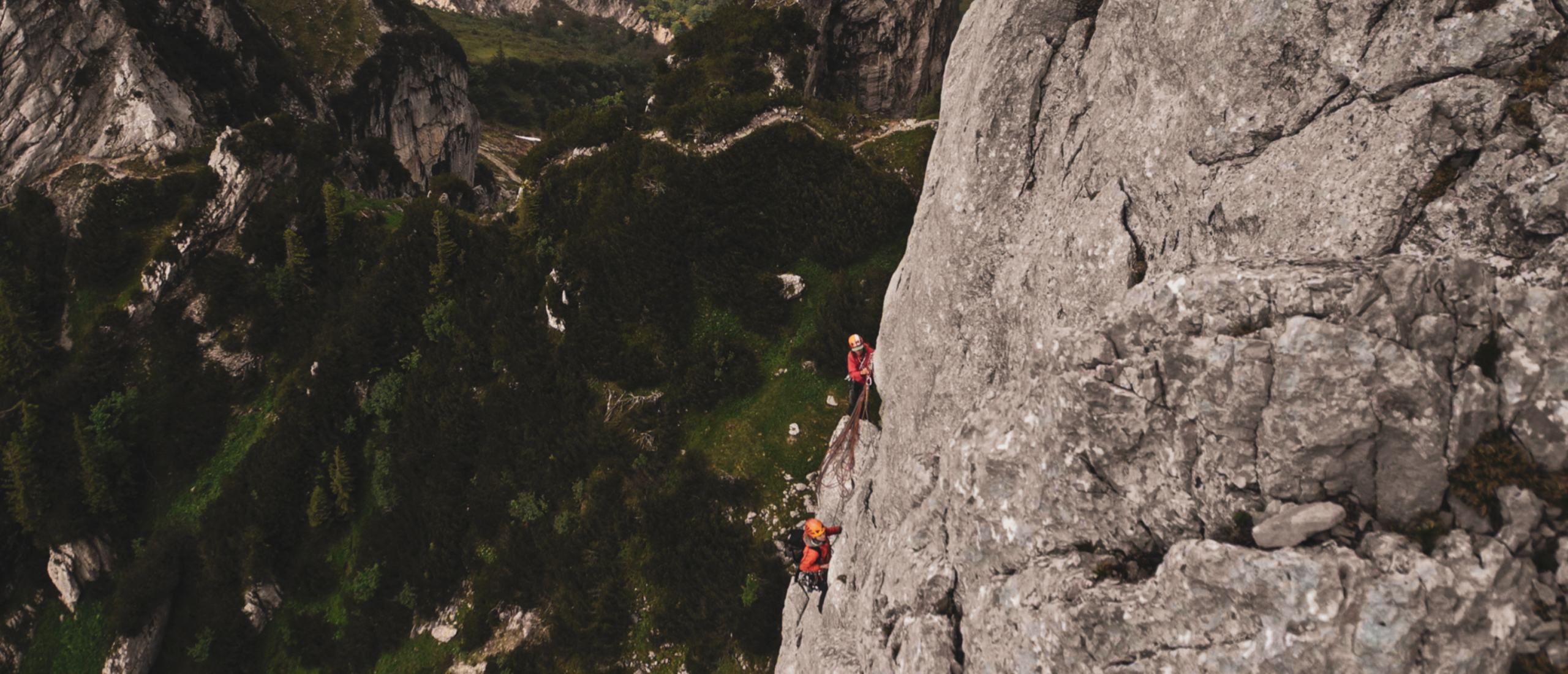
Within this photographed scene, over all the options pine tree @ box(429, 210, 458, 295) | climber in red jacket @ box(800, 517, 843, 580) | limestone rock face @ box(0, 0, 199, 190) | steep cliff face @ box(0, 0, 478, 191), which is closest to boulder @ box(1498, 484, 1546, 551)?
climber in red jacket @ box(800, 517, 843, 580)

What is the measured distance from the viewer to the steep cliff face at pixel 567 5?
163 m

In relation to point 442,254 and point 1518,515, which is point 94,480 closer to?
point 442,254

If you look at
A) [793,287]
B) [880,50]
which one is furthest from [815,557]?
[880,50]

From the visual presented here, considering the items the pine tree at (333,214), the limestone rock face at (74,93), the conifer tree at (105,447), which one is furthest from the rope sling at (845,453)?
the limestone rock face at (74,93)

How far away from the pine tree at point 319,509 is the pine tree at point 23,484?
480 inches

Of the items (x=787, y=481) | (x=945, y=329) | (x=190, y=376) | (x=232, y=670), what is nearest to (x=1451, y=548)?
(x=945, y=329)

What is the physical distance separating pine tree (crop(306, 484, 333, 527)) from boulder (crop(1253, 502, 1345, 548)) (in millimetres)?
33129

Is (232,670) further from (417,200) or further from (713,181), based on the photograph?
(713,181)

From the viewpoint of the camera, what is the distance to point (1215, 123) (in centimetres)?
917

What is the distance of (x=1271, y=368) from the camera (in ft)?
22.9

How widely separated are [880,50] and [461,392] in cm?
2753

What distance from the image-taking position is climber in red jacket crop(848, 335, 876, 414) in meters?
18.8

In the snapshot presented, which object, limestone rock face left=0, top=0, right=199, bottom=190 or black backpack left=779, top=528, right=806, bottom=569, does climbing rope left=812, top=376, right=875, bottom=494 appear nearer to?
black backpack left=779, top=528, right=806, bottom=569

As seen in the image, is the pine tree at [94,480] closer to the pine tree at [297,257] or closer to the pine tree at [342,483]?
the pine tree at [342,483]
